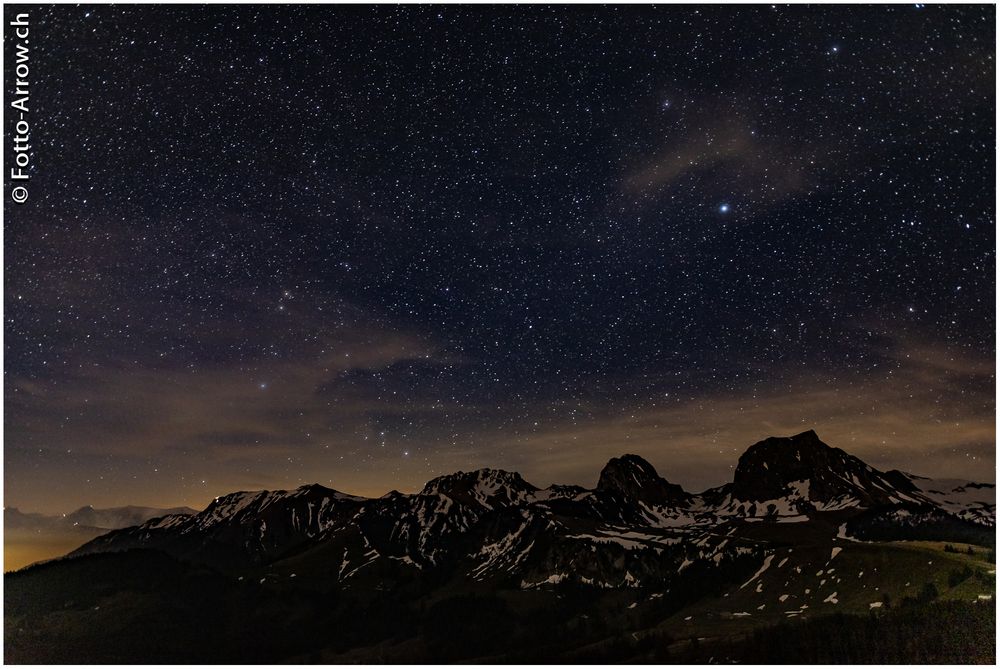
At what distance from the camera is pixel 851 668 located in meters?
88.9

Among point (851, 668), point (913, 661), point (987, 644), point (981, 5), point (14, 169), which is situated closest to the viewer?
point (14, 169)

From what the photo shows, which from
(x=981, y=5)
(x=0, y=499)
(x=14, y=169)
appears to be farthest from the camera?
(x=981, y=5)

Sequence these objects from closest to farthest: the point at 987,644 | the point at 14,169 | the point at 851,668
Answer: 1. the point at 14,169
2. the point at 851,668
3. the point at 987,644

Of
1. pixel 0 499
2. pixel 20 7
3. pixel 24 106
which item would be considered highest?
pixel 20 7

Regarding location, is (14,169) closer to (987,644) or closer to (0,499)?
(0,499)

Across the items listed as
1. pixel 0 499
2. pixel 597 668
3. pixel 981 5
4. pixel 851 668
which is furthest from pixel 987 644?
pixel 0 499

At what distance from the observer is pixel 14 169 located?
2322 inches

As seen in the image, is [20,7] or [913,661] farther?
[913,661]

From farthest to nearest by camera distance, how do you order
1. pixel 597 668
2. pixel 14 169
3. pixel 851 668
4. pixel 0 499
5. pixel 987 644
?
pixel 987 644
pixel 597 668
pixel 851 668
pixel 14 169
pixel 0 499

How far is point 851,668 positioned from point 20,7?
10993 cm

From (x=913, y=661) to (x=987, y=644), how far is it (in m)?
19.4

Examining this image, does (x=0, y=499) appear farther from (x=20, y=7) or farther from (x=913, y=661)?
(x=913, y=661)

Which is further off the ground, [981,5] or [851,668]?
[981,5]

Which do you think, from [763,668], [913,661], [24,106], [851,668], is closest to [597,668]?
[851,668]
